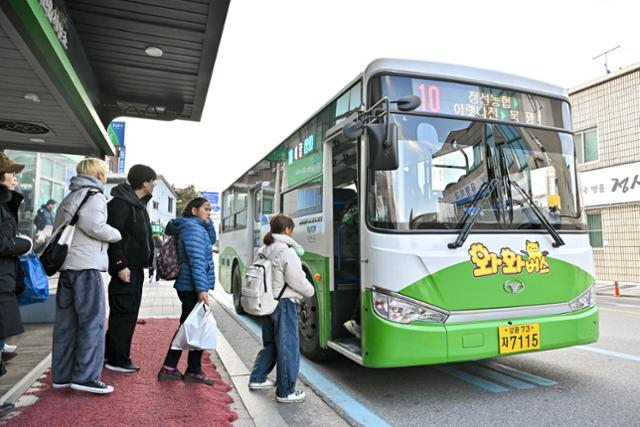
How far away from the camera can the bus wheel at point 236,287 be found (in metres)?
9.11

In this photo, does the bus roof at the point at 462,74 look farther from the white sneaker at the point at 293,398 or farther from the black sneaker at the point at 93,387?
the black sneaker at the point at 93,387

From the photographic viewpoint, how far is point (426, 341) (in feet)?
12.1

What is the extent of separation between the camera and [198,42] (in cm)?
584

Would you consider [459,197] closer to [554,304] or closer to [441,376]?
[554,304]

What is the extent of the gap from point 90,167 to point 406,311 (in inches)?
114

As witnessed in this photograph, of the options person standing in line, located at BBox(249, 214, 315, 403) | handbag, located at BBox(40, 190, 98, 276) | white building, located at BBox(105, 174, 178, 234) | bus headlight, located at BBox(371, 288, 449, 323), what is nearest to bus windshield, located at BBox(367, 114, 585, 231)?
bus headlight, located at BBox(371, 288, 449, 323)

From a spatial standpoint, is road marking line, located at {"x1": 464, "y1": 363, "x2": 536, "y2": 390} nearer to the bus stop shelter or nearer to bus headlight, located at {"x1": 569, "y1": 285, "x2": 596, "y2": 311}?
bus headlight, located at {"x1": 569, "y1": 285, "x2": 596, "y2": 311}

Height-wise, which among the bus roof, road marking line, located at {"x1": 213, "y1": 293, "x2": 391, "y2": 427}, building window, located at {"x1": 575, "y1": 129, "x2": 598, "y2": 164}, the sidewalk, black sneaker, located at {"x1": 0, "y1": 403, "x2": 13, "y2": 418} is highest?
building window, located at {"x1": 575, "y1": 129, "x2": 598, "y2": 164}

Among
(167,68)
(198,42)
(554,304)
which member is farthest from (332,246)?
(167,68)

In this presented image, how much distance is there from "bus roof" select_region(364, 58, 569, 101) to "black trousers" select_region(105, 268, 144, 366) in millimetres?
2881

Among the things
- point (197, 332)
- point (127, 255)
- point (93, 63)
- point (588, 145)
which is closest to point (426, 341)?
point (197, 332)

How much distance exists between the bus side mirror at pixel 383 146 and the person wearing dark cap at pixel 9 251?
9.02 feet

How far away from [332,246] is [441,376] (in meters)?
1.80

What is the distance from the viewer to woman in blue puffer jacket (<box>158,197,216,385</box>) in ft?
12.9
